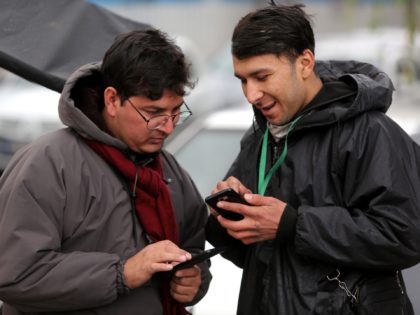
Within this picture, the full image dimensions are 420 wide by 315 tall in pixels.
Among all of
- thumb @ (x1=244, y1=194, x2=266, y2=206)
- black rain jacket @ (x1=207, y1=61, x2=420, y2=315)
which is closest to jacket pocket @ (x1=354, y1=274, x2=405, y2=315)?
black rain jacket @ (x1=207, y1=61, x2=420, y2=315)

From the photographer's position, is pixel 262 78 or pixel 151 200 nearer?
pixel 262 78

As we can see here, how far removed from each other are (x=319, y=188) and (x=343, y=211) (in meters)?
0.12

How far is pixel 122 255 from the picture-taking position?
9.14 ft

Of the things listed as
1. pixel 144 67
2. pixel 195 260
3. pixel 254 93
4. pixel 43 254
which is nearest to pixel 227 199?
pixel 195 260

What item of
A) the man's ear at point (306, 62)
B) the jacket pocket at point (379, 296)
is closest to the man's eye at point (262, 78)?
the man's ear at point (306, 62)

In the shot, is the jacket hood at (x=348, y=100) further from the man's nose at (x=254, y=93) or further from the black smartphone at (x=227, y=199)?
the black smartphone at (x=227, y=199)

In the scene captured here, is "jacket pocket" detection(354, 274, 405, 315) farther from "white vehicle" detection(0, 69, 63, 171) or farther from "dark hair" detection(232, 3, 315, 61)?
"white vehicle" detection(0, 69, 63, 171)

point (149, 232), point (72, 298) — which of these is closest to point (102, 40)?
point (149, 232)

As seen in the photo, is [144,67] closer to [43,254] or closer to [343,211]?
[43,254]

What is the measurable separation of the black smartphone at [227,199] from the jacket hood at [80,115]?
13.2 inches

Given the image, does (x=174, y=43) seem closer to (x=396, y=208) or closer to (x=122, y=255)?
(x=122, y=255)

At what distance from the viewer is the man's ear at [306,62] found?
9.20ft

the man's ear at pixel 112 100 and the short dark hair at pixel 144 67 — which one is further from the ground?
the short dark hair at pixel 144 67

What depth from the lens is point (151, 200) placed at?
9.45ft
